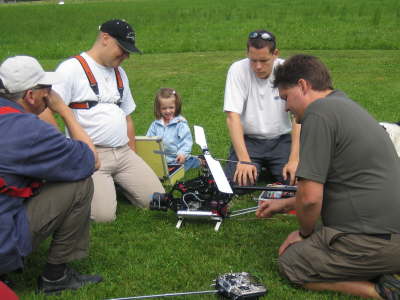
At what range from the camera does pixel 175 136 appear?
6387mm

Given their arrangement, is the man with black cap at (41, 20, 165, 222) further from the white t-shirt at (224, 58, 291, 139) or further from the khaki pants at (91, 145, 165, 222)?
the white t-shirt at (224, 58, 291, 139)

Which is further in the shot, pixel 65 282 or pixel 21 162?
pixel 65 282

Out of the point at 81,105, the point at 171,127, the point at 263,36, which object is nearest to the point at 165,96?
the point at 171,127

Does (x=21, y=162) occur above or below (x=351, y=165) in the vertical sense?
above

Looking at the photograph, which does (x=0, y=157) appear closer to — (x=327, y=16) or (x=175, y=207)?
(x=175, y=207)

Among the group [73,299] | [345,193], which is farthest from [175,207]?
[345,193]

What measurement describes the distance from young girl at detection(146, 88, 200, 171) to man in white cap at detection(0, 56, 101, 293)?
8.38 feet

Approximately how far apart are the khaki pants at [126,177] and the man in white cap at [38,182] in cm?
148

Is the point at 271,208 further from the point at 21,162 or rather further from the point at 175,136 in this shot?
the point at 175,136

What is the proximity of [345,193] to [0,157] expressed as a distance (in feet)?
6.83

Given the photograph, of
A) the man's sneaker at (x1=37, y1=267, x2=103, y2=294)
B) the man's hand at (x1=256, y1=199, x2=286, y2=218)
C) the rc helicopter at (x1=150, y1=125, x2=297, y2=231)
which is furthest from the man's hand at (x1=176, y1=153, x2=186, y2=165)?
the man's sneaker at (x1=37, y1=267, x2=103, y2=294)

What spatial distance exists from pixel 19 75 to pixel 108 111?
1.94m

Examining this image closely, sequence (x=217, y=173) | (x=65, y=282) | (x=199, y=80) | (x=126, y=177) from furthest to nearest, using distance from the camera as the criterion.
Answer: (x=199, y=80), (x=126, y=177), (x=217, y=173), (x=65, y=282)

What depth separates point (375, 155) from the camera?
3.42m
